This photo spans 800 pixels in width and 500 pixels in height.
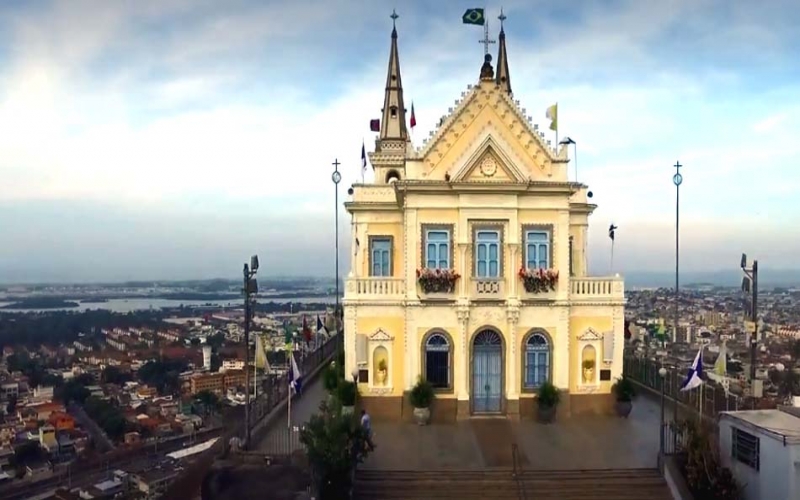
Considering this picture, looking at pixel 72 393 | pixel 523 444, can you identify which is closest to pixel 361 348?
pixel 523 444

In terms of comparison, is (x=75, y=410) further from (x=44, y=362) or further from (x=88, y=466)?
(x=44, y=362)

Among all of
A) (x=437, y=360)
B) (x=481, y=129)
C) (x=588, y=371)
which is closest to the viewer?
(x=437, y=360)

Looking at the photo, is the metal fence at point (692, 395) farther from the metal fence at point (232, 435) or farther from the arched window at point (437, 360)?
the metal fence at point (232, 435)

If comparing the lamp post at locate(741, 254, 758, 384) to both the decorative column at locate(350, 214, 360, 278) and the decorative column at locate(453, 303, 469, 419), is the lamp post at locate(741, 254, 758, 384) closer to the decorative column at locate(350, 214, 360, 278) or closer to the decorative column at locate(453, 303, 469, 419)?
the decorative column at locate(453, 303, 469, 419)

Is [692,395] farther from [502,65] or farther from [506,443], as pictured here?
[502,65]

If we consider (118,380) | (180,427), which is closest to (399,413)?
(180,427)

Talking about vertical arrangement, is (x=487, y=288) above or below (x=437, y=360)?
above
